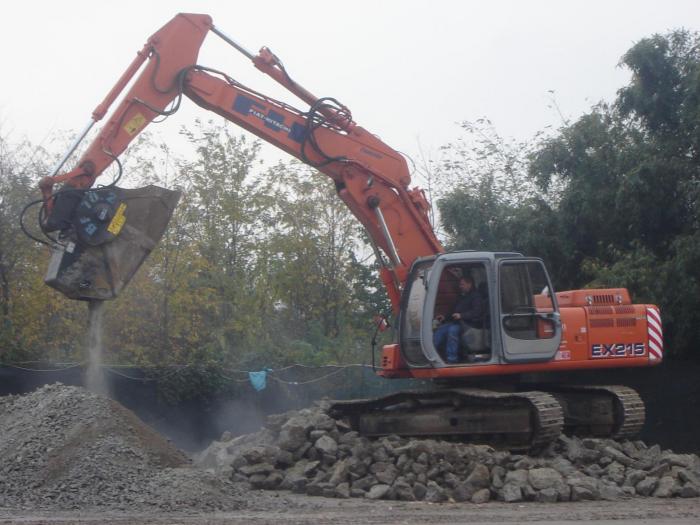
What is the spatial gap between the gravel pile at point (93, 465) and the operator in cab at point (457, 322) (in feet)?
10.8

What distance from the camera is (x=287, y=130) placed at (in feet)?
42.4

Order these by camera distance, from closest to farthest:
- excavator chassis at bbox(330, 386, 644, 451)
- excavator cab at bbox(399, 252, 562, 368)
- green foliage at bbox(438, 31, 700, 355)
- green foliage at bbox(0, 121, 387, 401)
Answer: excavator chassis at bbox(330, 386, 644, 451), excavator cab at bbox(399, 252, 562, 368), green foliage at bbox(438, 31, 700, 355), green foliage at bbox(0, 121, 387, 401)

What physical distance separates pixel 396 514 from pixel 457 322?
3358 millimetres

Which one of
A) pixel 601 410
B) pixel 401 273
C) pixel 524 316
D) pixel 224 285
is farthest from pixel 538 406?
pixel 224 285

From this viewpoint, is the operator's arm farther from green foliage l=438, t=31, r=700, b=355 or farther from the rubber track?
green foliage l=438, t=31, r=700, b=355

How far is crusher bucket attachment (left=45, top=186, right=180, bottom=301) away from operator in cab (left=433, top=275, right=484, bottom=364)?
3.67 meters

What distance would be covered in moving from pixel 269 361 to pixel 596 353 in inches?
351

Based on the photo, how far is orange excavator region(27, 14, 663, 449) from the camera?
11.5m

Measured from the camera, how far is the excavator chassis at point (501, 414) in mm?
11953

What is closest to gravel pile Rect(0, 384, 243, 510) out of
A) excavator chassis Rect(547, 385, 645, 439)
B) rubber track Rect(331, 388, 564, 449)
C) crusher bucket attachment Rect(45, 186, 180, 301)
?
crusher bucket attachment Rect(45, 186, 180, 301)

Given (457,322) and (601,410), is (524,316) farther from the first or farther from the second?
(601,410)

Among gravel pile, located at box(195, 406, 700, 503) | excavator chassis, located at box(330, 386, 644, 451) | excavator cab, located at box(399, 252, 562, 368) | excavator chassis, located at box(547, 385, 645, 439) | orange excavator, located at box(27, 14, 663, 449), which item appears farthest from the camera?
excavator chassis, located at box(547, 385, 645, 439)

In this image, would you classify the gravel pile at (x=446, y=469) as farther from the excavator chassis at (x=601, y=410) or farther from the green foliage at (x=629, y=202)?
the green foliage at (x=629, y=202)

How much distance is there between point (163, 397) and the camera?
17625 millimetres
